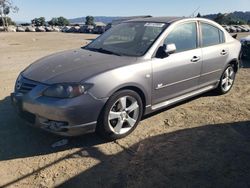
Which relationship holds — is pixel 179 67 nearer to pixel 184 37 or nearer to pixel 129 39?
pixel 184 37

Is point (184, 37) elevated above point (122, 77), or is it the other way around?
point (184, 37)

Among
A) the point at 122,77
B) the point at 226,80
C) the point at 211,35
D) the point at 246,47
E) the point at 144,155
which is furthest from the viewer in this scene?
the point at 246,47

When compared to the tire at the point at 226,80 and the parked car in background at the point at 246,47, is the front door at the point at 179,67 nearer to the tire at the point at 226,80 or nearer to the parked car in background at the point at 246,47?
the tire at the point at 226,80

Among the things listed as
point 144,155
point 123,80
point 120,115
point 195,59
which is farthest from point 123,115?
point 195,59

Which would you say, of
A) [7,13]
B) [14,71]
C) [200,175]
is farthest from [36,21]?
[200,175]

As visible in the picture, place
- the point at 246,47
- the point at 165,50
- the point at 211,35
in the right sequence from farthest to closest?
the point at 246,47, the point at 211,35, the point at 165,50

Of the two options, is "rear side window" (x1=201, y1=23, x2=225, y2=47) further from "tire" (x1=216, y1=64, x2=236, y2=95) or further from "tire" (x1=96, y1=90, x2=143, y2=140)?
"tire" (x1=96, y1=90, x2=143, y2=140)

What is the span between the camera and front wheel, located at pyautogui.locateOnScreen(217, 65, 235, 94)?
6415 mm

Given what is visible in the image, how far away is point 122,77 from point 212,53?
7.82ft

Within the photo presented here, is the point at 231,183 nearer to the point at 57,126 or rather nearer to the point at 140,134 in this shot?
the point at 140,134

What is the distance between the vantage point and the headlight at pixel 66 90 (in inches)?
151

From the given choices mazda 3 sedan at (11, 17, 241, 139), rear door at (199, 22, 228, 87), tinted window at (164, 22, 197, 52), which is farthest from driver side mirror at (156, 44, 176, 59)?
rear door at (199, 22, 228, 87)

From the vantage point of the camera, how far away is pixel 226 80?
6.55m

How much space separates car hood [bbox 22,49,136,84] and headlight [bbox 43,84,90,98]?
9 cm
